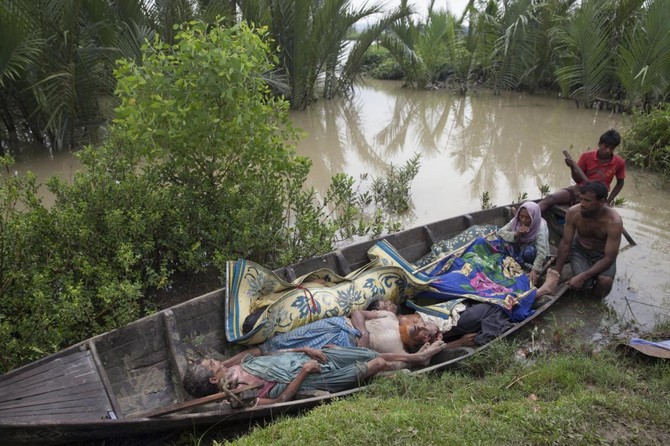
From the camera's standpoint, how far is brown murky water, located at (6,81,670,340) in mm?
5008

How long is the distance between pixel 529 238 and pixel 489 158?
5.38 meters

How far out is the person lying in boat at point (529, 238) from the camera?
4.79m

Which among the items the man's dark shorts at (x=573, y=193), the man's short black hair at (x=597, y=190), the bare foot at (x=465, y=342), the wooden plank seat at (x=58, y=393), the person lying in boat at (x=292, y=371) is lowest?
the bare foot at (x=465, y=342)

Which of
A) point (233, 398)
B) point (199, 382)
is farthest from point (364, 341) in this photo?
point (199, 382)

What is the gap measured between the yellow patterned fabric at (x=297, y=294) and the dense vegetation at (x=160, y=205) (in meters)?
0.50

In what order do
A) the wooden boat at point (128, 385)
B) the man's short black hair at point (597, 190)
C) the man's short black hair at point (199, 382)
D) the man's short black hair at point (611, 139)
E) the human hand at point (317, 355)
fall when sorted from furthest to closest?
the man's short black hair at point (611, 139) → the man's short black hair at point (597, 190) → the human hand at point (317, 355) → the man's short black hair at point (199, 382) → the wooden boat at point (128, 385)

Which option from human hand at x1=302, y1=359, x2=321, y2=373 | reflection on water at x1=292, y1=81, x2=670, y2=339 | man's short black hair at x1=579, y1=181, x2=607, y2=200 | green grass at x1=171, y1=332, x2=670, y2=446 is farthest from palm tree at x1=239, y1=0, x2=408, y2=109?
green grass at x1=171, y1=332, x2=670, y2=446

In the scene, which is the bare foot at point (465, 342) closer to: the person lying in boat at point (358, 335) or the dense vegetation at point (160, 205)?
the person lying in boat at point (358, 335)

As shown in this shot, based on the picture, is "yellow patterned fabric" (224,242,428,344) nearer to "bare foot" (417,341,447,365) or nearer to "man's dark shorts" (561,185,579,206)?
"bare foot" (417,341,447,365)

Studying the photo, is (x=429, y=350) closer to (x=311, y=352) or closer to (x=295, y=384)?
(x=311, y=352)

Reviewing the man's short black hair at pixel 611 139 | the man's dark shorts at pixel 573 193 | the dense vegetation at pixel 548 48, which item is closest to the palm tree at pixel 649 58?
the dense vegetation at pixel 548 48

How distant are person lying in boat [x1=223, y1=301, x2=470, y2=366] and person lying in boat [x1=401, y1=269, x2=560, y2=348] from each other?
48mm

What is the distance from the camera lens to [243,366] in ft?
10.9

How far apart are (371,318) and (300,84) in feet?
33.0
